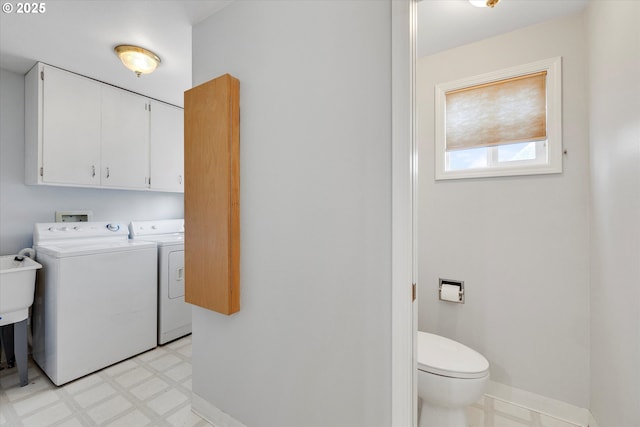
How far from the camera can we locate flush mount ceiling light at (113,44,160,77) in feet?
6.45

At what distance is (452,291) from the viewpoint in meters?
2.00

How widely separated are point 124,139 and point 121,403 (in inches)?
84.1

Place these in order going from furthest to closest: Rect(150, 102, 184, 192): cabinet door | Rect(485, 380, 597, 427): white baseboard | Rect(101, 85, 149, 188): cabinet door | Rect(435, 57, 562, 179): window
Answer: Rect(150, 102, 184, 192): cabinet door, Rect(101, 85, 149, 188): cabinet door, Rect(435, 57, 562, 179): window, Rect(485, 380, 597, 427): white baseboard

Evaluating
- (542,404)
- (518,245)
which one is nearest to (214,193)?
(518,245)

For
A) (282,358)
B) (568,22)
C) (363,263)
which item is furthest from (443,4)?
(282,358)

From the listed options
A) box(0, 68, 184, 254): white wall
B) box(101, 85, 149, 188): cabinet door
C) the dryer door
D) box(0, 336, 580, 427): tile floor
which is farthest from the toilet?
box(0, 68, 184, 254): white wall

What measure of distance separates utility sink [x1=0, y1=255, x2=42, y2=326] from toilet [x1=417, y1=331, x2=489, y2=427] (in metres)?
2.56

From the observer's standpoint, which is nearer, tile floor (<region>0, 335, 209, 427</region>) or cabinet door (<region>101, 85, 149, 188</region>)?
tile floor (<region>0, 335, 209, 427</region>)

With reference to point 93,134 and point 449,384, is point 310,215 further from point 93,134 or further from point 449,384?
point 93,134

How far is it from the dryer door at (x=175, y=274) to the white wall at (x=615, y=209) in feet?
9.67

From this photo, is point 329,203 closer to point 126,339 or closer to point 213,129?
point 213,129

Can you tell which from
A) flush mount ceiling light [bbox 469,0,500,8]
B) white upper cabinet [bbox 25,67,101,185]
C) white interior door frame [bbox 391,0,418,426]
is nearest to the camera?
white interior door frame [bbox 391,0,418,426]

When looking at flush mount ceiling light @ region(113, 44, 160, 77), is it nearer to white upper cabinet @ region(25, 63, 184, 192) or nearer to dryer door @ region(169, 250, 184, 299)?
white upper cabinet @ region(25, 63, 184, 192)

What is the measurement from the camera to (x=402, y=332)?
1012mm
